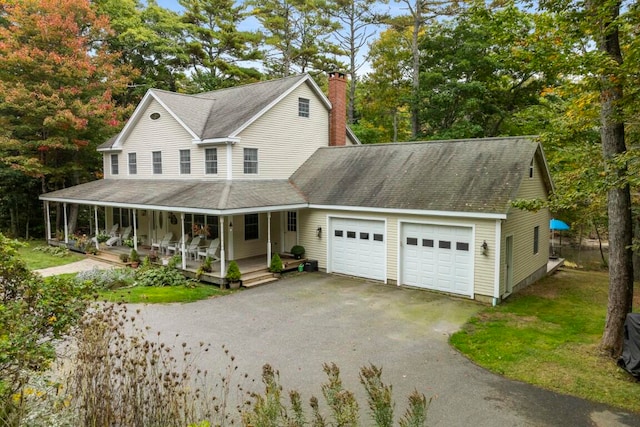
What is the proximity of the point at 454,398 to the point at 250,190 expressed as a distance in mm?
10667

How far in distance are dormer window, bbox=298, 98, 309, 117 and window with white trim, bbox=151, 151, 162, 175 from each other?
21.6ft

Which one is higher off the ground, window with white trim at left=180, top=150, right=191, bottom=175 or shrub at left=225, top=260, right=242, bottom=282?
window with white trim at left=180, top=150, right=191, bottom=175

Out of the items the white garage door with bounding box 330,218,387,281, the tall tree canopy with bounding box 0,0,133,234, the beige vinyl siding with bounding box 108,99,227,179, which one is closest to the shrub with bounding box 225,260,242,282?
the white garage door with bounding box 330,218,387,281

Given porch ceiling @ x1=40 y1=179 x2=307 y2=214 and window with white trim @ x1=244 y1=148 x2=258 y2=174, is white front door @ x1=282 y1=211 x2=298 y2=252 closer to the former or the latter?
porch ceiling @ x1=40 y1=179 x2=307 y2=214

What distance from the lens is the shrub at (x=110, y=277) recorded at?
41.8 feet

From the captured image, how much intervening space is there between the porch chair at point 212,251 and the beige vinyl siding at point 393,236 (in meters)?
3.23

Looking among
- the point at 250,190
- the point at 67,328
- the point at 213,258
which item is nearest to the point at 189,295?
the point at 213,258

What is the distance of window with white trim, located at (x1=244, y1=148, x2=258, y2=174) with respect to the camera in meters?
16.2

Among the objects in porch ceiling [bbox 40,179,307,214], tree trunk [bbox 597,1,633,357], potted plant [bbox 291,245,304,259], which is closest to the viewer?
tree trunk [bbox 597,1,633,357]

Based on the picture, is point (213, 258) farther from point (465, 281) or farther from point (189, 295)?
point (465, 281)

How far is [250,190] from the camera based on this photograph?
15250mm

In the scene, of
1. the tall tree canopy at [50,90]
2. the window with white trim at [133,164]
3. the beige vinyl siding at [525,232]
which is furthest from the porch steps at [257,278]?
the tall tree canopy at [50,90]

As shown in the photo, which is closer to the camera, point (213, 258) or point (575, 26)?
point (575, 26)

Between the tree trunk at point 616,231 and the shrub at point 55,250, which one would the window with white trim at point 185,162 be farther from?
the tree trunk at point 616,231
